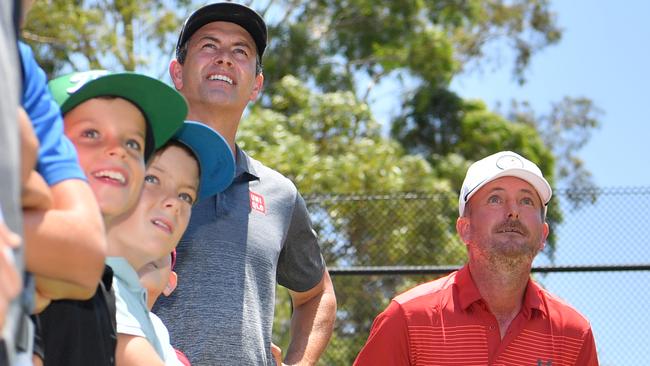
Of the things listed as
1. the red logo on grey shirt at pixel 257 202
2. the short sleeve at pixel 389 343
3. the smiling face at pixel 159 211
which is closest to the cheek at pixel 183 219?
the smiling face at pixel 159 211

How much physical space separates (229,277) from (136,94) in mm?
1149

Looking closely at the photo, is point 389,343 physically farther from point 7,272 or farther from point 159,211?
point 7,272

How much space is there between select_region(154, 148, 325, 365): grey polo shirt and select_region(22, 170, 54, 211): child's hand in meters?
1.44

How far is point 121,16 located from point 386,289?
27.0 ft

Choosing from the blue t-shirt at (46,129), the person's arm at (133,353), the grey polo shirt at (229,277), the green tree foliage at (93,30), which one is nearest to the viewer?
the blue t-shirt at (46,129)

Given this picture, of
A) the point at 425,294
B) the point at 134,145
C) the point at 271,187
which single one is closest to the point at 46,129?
the point at 134,145

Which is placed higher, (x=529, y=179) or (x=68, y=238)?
(x=529, y=179)

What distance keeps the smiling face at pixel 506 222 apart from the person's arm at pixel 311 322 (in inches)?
21.2

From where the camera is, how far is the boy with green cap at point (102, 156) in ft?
6.20

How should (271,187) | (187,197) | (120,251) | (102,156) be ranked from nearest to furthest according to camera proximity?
(102,156) → (120,251) → (187,197) → (271,187)

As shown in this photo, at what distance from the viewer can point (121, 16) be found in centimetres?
1457

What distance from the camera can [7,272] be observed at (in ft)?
4.49

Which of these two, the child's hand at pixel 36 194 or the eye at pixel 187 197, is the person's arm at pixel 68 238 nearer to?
the child's hand at pixel 36 194

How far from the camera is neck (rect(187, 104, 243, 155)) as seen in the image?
3.34 metres
